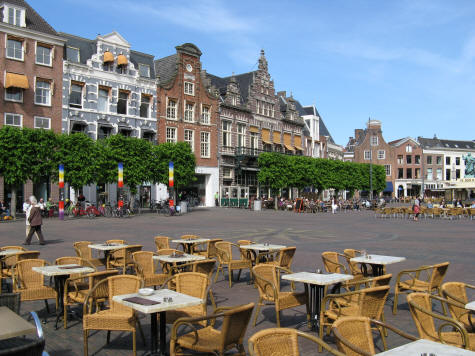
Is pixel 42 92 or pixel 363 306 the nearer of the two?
pixel 363 306

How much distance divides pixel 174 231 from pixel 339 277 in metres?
14.1

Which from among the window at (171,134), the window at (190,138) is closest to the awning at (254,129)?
the window at (190,138)

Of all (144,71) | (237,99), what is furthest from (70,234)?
(237,99)

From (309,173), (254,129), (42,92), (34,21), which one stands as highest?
(34,21)

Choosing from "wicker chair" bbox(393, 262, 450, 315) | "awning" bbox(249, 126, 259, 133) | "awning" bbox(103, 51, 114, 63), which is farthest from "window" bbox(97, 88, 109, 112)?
"wicker chair" bbox(393, 262, 450, 315)

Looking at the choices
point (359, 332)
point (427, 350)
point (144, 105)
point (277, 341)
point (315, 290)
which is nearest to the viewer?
point (427, 350)

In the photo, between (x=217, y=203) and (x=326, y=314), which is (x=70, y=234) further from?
(x=217, y=203)

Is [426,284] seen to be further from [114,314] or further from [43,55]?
[43,55]

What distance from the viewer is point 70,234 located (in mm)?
18594

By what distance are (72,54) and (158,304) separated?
34107mm

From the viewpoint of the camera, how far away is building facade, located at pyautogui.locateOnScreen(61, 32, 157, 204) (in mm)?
34344

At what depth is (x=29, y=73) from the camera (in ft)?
104

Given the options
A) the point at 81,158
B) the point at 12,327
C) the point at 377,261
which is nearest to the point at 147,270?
the point at 377,261

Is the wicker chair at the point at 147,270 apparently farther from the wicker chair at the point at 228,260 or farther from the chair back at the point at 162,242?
the chair back at the point at 162,242
